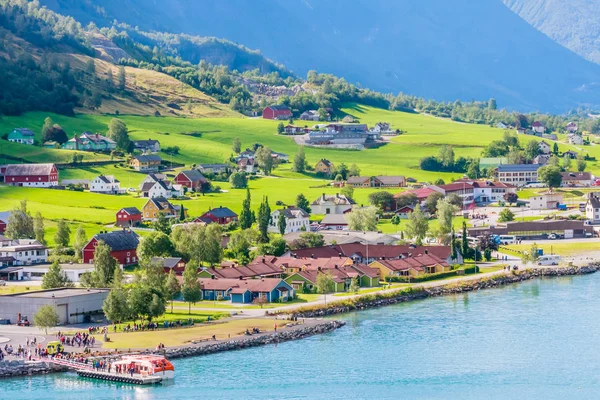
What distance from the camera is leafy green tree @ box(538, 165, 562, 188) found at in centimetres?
11069

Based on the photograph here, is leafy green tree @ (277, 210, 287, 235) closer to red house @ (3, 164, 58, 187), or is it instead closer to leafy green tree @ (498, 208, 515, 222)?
leafy green tree @ (498, 208, 515, 222)

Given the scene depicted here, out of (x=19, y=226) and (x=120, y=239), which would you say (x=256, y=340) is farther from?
(x=19, y=226)

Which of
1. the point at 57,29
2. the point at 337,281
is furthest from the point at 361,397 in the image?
the point at 57,29

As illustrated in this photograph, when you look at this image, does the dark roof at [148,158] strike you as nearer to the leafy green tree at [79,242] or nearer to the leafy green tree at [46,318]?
the leafy green tree at [79,242]

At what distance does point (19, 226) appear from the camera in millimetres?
79438

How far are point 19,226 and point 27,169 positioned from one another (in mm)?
24046

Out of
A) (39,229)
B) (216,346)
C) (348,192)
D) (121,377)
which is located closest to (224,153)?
(348,192)

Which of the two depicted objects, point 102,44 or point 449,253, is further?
point 102,44

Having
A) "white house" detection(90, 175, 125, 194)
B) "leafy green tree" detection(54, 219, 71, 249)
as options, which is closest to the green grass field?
"white house" detection(90, 175, 125, 194)

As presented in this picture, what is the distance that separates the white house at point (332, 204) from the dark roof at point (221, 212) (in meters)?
10.2

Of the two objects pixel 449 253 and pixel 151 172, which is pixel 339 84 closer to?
pixel 151 172

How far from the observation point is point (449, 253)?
74.9 meters

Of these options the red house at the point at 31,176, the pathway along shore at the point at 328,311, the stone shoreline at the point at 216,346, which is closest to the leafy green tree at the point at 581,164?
the pathway along shore at the point at 328,311

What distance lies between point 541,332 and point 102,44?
15194 cm
